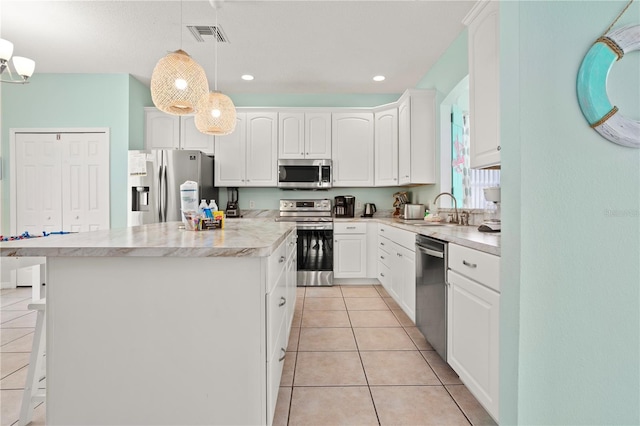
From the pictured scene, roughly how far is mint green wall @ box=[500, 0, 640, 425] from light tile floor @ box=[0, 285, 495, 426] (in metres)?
0.59

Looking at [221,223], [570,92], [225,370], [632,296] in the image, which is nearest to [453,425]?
[632,296]

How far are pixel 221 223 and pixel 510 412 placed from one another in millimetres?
1723

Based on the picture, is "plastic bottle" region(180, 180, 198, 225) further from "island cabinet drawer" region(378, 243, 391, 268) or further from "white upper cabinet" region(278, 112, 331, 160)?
"white upper cabinet" region(278, 112, 331, 160)

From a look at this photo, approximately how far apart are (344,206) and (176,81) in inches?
123

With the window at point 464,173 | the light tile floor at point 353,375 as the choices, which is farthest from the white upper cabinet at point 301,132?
the light tile floor at point 353,375

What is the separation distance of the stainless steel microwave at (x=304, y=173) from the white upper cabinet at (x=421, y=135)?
44.4 inches

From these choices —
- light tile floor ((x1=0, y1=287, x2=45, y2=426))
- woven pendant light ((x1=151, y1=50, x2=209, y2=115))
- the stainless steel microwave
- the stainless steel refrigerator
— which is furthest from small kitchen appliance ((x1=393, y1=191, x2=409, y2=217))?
light tile floor ((x1=0, y1=287, x2=45, y2=426))

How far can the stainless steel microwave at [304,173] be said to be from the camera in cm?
446

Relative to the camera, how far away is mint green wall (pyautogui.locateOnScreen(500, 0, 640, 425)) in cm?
111

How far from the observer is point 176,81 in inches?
70.7

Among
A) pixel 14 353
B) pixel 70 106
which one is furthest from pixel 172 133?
pixel 14 353

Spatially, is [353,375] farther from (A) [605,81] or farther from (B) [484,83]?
(B) [484,83]

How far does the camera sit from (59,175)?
4.21 meters

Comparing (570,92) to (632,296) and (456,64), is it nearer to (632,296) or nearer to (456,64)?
(632,296)
